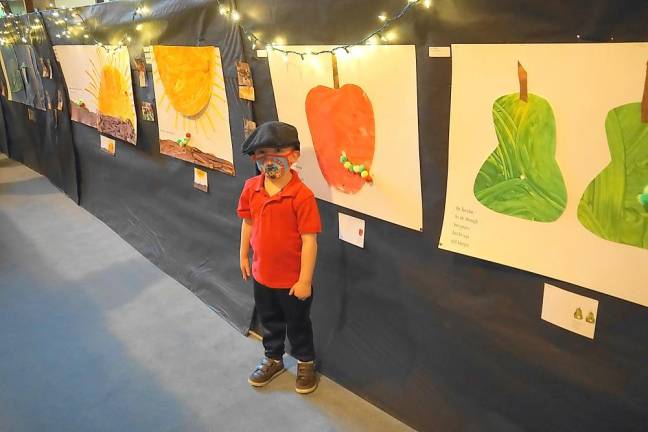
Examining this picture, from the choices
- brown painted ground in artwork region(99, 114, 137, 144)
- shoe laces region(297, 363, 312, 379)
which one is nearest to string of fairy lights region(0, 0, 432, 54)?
brown painted ground in artwork region(99, 114, 137, 144)

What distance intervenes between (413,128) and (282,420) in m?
1.09

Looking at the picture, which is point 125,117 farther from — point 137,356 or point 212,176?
point 137,356

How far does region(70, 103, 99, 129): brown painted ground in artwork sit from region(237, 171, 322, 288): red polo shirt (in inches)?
79.8

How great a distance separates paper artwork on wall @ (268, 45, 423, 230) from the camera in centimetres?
135

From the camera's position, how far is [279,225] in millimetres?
1604

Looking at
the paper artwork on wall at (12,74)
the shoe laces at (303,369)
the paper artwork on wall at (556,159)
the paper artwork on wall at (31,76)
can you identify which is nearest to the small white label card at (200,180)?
the shoe laces at (303,369)

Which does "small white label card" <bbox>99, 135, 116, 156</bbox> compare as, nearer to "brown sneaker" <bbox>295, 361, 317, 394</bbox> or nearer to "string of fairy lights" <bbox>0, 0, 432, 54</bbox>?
"string of fairy lights" <bbox>0, 0, 432, 54</bbox>

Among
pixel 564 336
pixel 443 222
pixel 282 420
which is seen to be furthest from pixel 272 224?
pixel 564 336

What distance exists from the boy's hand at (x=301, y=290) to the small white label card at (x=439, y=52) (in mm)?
798

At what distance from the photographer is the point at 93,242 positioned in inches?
127

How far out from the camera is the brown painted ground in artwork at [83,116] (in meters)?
3.24

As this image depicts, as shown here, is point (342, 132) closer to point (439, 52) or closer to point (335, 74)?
point (335, 74)

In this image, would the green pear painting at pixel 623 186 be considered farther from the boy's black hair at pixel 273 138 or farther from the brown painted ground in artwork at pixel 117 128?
the brown painted ground in artwork at pixel 117 128

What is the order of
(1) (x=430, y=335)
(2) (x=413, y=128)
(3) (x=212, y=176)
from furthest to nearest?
(3) (x=212, y=176)
(1) (x=430, y=335)
(2) (x=413, y=128)
